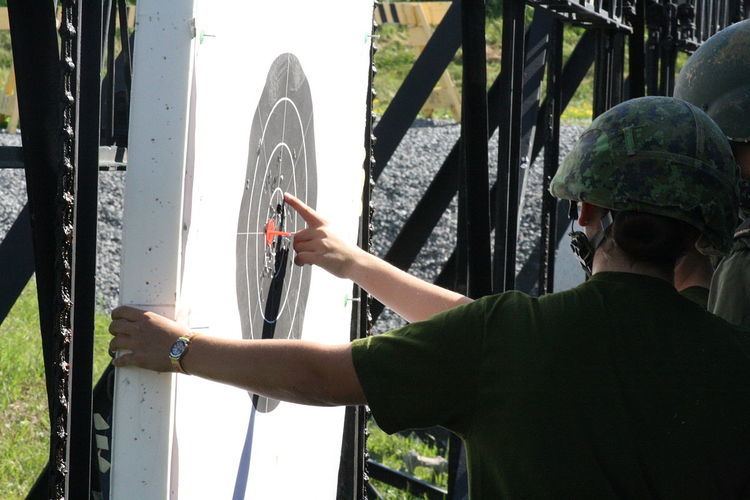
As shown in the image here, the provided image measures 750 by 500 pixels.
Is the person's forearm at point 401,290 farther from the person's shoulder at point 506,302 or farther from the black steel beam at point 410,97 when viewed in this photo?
the black steel beam at point 410,97

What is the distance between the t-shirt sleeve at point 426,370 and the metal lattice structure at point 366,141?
0.46m

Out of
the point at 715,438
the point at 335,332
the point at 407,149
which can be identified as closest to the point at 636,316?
the point at 715,438

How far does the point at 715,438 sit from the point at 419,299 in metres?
0.86

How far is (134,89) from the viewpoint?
5.55ft

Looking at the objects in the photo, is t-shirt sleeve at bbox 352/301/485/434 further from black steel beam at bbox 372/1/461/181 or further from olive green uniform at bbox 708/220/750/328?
black steel beam at bbox 372/1/461/181

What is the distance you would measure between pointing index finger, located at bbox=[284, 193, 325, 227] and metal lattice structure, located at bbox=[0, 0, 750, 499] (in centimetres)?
38

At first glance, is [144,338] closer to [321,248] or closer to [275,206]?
[275,206]

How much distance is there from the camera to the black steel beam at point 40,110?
1792 millimetres

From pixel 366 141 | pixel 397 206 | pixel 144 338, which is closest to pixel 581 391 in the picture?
pixel 144 338

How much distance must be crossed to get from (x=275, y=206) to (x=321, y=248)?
0.67 ft

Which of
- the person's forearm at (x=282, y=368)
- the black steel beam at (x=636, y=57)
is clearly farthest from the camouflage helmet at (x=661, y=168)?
the black steel beam at (x=636, y=57)

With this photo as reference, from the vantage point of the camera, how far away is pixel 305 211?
96.2 inches

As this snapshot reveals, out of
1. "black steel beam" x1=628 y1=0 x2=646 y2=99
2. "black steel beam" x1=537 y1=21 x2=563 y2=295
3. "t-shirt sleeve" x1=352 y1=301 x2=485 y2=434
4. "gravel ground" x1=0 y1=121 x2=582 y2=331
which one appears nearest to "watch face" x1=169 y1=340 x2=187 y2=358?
"t-shirt sleeve" x1=352 y1=301 x2=485 y2=434

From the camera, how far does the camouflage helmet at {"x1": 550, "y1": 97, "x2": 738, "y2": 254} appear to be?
5.56 feet
